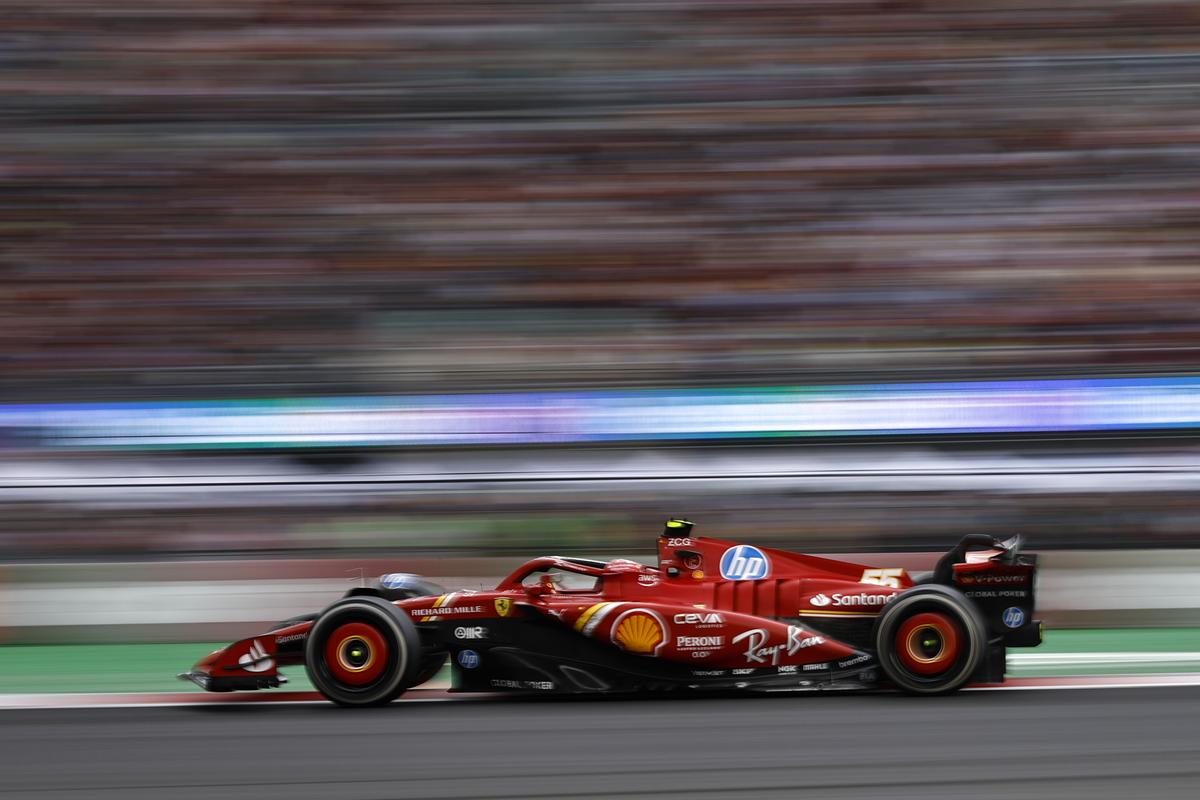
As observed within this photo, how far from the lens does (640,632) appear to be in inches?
229

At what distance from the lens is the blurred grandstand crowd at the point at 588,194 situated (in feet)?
40.5

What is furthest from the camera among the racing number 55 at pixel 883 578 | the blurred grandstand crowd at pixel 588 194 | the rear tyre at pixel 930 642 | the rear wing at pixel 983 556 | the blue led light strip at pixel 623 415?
the blurred grandstand crowd at pixel 588 194

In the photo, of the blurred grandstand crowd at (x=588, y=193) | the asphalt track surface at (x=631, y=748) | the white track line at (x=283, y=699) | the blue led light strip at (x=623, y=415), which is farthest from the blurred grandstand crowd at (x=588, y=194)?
the asphalt track surface at (x=631, y=748)

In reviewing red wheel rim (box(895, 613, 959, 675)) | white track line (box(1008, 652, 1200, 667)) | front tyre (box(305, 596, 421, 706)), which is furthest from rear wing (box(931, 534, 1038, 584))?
front tyre (box(305, 596, 421, 706))

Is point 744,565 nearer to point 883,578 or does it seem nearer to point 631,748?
point 883,578

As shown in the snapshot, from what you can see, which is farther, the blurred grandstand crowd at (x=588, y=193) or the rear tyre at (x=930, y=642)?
the blurred grandstand crowd at (x=588, y=193)

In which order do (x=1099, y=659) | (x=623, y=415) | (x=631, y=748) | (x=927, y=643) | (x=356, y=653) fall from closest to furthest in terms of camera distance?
1. (x=631, y=748)
2. (x=927, y=643)
3. (x=356, y=653)
4. (x=1099, y=659)
5. (x=623, y=415)

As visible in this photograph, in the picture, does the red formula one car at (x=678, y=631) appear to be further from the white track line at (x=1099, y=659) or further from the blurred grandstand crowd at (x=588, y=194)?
the blurred grandstand crowd at (x=588, y=194)

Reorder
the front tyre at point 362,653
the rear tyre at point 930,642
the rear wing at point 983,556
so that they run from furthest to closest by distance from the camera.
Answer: the rear wing at point 983,556, the front tyre at point 362,653, the rear tyre at point 930,642

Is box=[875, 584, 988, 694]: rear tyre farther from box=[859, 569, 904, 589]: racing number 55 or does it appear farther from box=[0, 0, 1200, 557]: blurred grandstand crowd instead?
box=[0, 0, 1200, 557]: blurred grandstand crowd

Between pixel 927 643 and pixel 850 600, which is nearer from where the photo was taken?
pixel 927 643

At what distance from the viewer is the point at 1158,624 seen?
27.4 feet

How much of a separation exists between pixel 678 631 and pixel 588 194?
7903 millimetres

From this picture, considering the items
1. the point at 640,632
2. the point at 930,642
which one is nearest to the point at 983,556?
the point at 930,642
